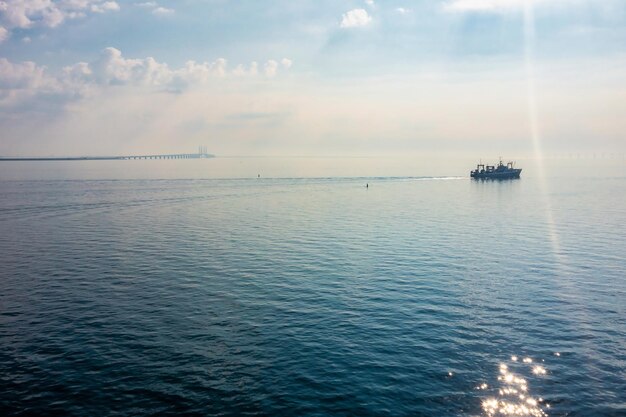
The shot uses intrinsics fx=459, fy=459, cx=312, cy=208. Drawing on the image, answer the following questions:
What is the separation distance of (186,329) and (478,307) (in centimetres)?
3619

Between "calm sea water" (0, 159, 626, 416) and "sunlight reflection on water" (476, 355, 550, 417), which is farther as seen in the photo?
"calm sea water" (0, 159, 626, 416)

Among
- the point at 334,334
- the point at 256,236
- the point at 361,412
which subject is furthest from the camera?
the point at 256,236

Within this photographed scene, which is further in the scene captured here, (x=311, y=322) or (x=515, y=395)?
(x=311, y=322)

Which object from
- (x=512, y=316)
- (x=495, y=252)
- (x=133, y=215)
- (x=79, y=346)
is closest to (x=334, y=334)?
(x=512, y=316)

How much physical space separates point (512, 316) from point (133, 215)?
112796 mm

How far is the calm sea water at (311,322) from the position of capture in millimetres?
38406

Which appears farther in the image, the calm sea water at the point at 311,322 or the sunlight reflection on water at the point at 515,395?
the calm sea water at the point at 311,322

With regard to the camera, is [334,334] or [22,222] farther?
[22,222]

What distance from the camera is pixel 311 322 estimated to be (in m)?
53.6

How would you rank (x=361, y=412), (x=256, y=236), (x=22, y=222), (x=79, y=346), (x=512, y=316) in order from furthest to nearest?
(x=22, y=222) → (x=256, y=236) → (x=512, y=316) → (x=79, y=346) → (x=361, y=412)

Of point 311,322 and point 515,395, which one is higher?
point 311,322

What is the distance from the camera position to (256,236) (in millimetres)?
107500

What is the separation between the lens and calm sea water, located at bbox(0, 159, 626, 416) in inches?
1512

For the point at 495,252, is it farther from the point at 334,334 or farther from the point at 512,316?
the point at 334,334
